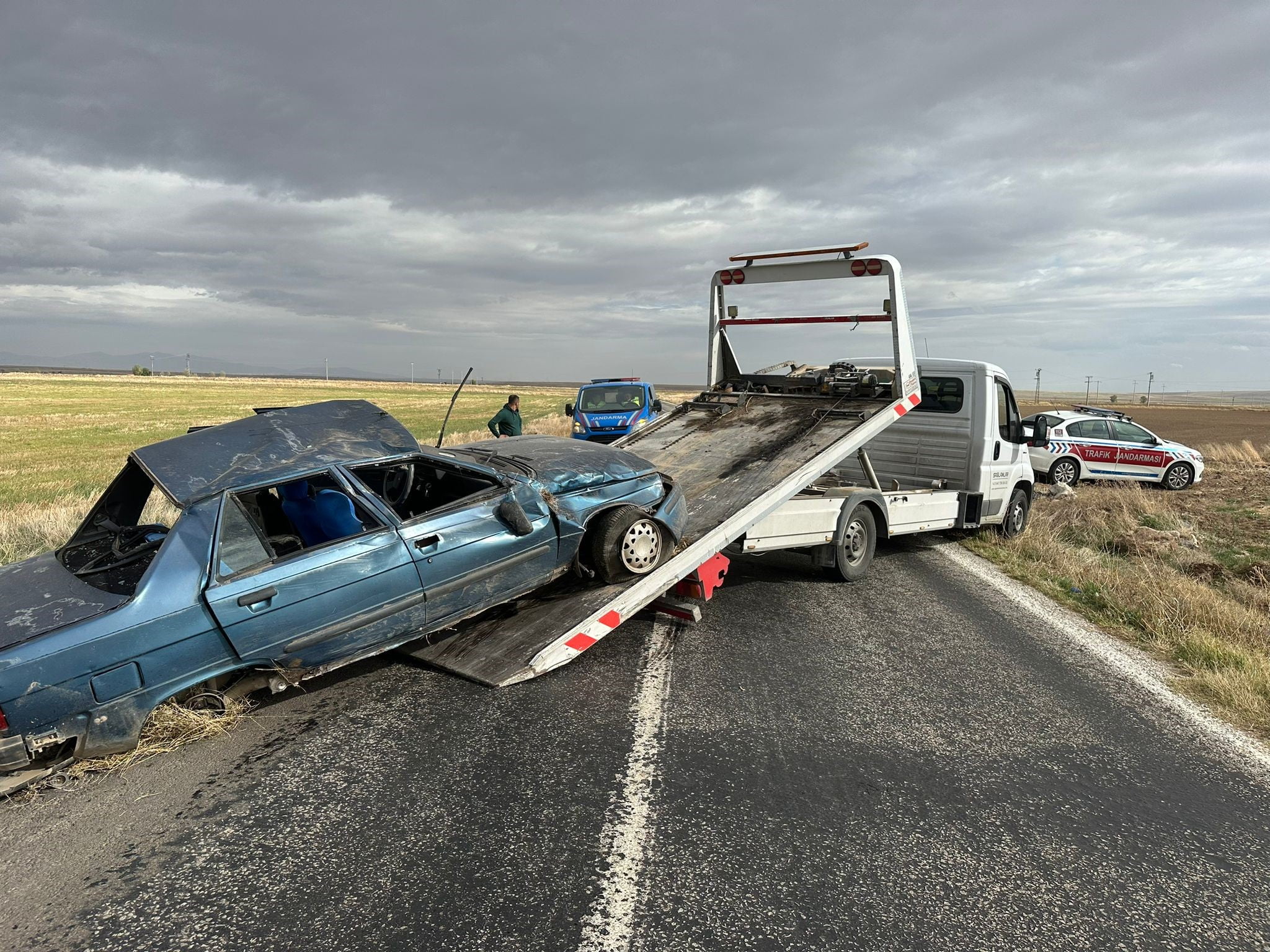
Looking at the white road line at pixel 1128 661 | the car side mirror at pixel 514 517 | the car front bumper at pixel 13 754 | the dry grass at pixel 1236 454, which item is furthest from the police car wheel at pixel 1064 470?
the car front bumper at pixel 13 754

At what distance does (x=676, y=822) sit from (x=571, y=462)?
283 cm

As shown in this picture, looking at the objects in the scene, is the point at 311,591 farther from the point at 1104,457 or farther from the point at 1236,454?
the point at 1236,454

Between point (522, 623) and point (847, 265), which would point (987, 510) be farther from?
point (522, 623)

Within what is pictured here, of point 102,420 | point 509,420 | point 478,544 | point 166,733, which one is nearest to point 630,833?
point 478,544

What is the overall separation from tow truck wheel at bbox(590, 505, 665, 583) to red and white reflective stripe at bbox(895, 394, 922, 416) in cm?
313

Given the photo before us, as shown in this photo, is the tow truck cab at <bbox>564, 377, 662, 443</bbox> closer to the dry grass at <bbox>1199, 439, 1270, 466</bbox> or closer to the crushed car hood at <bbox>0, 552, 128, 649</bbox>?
the crushed car hood at <bbox>0, 552, 128, 649</bbox>

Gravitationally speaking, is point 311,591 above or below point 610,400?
below

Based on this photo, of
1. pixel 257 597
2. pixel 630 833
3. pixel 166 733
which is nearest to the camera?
pixel 630 833

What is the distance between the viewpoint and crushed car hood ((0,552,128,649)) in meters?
3.54

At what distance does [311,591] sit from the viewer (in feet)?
13.8

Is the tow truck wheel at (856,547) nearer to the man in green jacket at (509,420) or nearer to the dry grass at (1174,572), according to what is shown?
the dry grass at (1174,572)

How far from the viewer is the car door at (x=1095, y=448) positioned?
51.9ft

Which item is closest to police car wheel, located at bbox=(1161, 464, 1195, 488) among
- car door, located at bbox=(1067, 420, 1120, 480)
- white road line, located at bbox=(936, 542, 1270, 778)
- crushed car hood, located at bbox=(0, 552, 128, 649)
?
car door, located at bbox=(1067, 420, 1120, 480)

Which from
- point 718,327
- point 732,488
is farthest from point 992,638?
point 718,327
